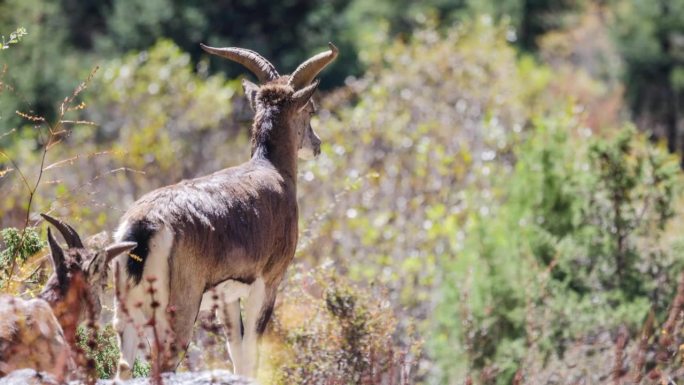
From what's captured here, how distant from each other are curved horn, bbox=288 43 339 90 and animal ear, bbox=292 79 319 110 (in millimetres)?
206

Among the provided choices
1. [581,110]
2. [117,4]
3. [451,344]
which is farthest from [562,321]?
[117,4]

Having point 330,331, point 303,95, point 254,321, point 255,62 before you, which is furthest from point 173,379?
point 255,62

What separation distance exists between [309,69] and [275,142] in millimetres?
714

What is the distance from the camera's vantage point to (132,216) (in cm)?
761

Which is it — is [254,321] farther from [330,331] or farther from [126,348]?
[126,348]

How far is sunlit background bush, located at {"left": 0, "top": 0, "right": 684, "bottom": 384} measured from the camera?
1032cm

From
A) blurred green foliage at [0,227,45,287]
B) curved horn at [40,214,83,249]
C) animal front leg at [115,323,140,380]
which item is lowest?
animal front leg at [115,323,140,380]

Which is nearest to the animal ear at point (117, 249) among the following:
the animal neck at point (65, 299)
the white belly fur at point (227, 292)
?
the animal neck at point (65, 299)

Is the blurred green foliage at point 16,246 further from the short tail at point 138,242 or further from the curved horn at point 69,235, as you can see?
the short tail at point 138,242

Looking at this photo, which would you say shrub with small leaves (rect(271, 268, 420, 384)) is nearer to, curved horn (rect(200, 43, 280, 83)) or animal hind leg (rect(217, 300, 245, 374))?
animal hind leg (rect(217, 300, 245, 374))

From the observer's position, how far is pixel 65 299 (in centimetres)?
717

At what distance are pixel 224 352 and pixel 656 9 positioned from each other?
1323 inches

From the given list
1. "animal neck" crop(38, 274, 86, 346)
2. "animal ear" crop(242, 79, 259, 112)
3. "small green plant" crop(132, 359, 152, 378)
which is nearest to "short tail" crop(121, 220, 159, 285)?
"animal neck" crop(38, 274, 86, 346)

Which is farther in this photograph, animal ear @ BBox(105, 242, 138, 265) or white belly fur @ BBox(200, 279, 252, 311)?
white belly fur @ BBox(200, 279, 252, 311)
